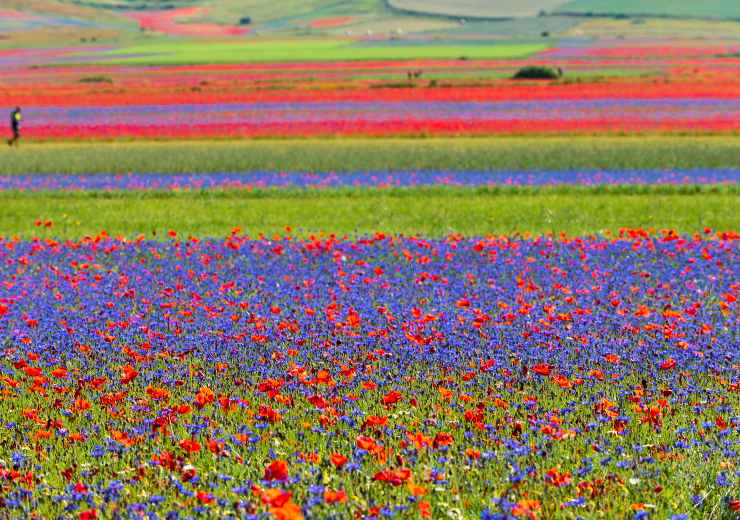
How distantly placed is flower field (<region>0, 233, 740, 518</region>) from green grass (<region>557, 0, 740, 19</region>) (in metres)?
168

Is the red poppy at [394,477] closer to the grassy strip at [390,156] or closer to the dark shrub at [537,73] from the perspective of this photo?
the grassy strip at [390,156]

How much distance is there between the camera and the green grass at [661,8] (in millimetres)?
174875

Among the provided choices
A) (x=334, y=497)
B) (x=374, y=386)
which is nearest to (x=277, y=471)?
(x=334, y=497)

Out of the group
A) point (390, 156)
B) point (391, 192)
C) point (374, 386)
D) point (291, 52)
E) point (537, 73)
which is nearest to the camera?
point (374, 386)

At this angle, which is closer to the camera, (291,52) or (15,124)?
(15,124)

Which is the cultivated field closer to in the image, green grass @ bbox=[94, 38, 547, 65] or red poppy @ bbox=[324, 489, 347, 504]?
red poppy @ bbox=[324, 489, 347, 504]

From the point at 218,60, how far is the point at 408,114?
58020mm

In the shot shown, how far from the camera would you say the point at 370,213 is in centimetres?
2195

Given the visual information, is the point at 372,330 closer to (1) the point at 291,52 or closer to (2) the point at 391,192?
(2) the point at 391,192

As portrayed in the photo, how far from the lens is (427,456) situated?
23.2 ft

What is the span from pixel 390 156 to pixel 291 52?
84993 millimetres

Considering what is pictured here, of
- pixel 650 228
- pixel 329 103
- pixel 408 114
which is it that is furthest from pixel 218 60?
pixel 650 228

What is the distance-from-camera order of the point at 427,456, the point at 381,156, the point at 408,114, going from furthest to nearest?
the point at 408,114 → the point at 381,156 → the point at 427,456

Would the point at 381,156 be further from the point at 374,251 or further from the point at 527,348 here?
the point at 527,348
